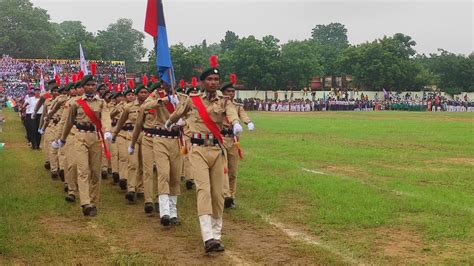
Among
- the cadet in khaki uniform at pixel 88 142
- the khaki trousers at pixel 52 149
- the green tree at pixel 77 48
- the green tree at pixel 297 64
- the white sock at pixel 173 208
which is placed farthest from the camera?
the green tree at pixel 297 64

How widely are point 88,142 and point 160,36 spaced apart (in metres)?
2.06

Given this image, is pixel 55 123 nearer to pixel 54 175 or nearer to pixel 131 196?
pixel 54 175

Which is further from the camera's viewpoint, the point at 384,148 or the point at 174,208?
the point at 384,148

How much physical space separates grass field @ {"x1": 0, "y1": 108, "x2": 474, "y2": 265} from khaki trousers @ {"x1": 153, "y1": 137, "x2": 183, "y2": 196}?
0.57 m

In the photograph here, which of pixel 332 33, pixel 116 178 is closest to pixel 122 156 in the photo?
pixel 116 178

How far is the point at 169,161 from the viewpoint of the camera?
879 centimetres

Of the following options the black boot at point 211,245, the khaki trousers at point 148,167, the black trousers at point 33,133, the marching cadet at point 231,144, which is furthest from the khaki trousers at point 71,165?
the black trousers at point 33,133

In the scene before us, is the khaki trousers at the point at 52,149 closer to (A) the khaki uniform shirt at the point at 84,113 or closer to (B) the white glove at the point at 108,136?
(A) the khaki uniform shirt at the point at 84,113

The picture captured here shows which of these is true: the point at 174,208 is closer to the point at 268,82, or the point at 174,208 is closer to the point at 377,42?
the point at 268,82

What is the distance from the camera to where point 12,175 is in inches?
527

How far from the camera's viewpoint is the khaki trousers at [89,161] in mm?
9250

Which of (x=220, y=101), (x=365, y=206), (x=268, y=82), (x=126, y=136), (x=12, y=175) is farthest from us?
(x=268, y=82)

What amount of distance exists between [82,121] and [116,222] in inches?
75.2

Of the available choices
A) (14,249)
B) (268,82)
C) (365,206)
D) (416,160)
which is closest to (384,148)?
(416,160)
